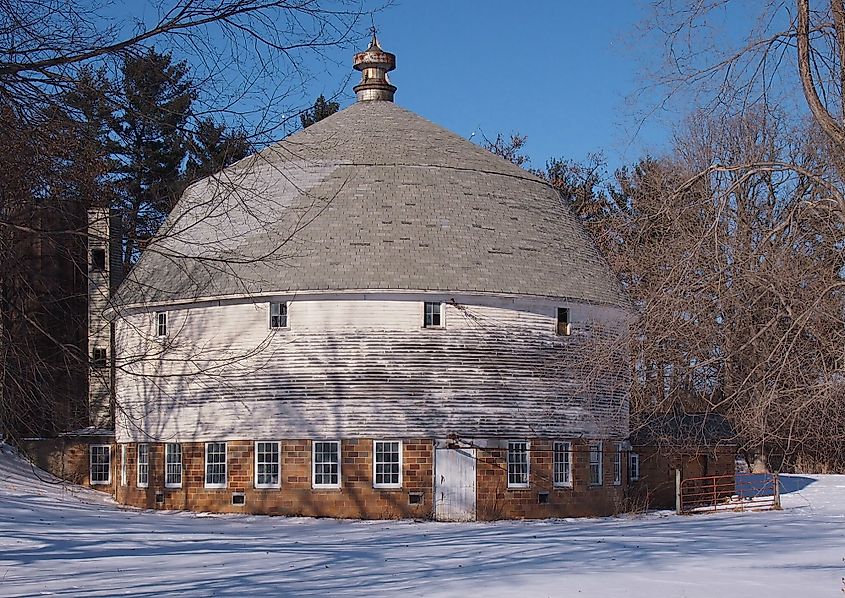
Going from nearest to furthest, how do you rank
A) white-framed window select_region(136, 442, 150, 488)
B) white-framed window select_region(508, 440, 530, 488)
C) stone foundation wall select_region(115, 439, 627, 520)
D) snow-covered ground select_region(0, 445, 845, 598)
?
1. snow-covered ground select_region(0, 445, 845, 598)
2. stone foundation wall select_region(115, 439, 627, 520)
3. white-framed window select_region(508, 440, 530, 488)
4. white-framed window select_region(136, 442, 150, 488)

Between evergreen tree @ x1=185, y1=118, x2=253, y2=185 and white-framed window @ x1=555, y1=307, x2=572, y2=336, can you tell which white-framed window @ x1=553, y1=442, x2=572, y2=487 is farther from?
evergreen tree @ x1=185, y1=118, x2=253, y2=185

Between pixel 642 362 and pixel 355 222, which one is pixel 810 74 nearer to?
pixel 642 362

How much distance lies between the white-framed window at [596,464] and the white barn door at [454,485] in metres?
3.52

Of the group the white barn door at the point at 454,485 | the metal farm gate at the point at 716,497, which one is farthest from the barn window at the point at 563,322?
the metal farm gate at the point at 716,497

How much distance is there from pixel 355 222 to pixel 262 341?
3.74 m

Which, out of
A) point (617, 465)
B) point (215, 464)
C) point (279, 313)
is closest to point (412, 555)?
point (279, 313)

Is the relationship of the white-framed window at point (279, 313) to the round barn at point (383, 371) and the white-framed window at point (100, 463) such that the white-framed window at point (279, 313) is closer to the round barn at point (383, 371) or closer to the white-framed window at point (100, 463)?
the round barn at point (383, 371)

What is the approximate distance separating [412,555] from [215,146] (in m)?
10.5

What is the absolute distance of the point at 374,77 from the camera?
35.4 metres

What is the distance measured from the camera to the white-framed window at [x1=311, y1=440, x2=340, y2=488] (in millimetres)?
26781

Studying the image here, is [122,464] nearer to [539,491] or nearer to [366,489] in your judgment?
[366,489]

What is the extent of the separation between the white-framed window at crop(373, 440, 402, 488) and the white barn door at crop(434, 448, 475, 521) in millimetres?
850

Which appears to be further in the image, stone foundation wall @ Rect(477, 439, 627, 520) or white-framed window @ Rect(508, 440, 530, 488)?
white-framed window @ Rect(508, 440, 530, 488)

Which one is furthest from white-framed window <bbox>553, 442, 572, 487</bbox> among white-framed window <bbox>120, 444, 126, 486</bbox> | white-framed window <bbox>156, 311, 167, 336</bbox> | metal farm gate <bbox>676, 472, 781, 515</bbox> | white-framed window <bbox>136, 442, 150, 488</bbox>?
white-framed window <bbox>120, 444, 126, 486</bbox>
